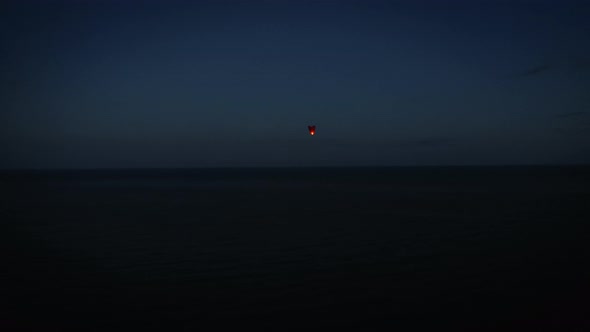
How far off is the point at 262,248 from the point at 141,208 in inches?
581

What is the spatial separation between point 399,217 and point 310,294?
42.1 feet

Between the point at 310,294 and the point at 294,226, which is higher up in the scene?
the point at 294,226

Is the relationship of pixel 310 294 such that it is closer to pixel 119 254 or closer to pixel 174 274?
pixel 174 274

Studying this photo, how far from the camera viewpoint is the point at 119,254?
12195mm

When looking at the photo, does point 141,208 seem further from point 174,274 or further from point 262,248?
point 174,274

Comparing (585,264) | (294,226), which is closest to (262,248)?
(294,226)

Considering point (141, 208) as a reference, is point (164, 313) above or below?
below

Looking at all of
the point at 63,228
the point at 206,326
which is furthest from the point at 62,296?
the point at 63,228

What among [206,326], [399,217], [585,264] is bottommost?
[206,326]

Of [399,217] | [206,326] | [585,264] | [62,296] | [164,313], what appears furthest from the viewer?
[399,217]

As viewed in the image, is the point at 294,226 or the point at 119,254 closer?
the point at 119,254

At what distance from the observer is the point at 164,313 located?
7.30 meters

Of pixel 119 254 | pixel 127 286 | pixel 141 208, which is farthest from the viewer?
pixel 141 208

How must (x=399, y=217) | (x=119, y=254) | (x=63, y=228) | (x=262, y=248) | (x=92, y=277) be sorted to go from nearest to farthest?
1. (x=92, y=277)
2. (x=119, y=254)
3. (x=262, y=248)
4. (x=63, y=228)
5. (x=399, y=217)
